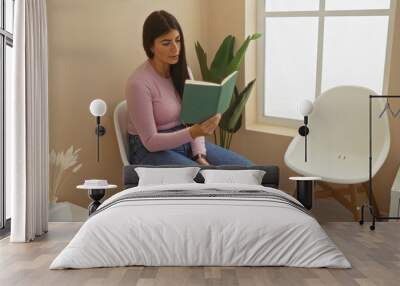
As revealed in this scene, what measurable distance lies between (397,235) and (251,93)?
215 centimetres

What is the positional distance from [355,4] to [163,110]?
235 centimetres

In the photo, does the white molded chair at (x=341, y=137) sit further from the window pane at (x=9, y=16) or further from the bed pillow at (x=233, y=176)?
the window pane at (x=9, y=16)

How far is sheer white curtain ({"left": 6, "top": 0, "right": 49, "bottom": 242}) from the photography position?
4.97m

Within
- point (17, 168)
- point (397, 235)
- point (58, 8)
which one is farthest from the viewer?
point (58, 8)

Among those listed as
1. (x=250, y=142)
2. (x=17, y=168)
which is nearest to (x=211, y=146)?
(x=250, y=142)

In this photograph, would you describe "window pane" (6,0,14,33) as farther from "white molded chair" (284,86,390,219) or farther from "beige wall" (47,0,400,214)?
"white molded chair" (284,86,390,219)

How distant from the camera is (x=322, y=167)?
21.1 feet

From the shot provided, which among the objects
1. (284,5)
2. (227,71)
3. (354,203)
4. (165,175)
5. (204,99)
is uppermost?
(284,5)

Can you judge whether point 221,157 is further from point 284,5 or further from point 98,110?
point 284,5

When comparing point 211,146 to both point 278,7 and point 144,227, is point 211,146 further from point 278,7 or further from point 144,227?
point 144,227

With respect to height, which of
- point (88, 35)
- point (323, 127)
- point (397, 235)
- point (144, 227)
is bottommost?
point (397, 235)

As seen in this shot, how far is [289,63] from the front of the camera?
6.79 m

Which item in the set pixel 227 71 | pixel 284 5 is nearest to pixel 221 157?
pixel 227 71

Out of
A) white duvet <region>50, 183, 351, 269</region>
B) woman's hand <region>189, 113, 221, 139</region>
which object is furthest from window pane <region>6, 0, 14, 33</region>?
white duvet <region>50, 183, 351, 269</region>
